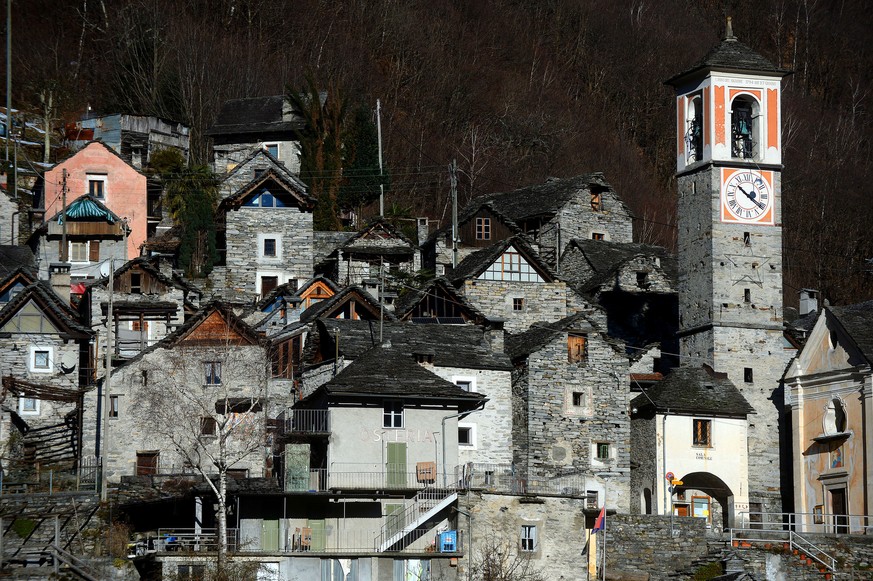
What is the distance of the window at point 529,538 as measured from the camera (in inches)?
2219

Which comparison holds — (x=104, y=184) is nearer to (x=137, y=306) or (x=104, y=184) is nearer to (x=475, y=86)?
(x=137, y=306)

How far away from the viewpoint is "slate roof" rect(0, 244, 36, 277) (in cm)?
7738

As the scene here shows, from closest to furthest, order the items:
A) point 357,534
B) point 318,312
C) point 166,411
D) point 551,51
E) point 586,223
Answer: point 357,534 < point 166,411 < point 318,312 < point 586,223 < point 551,51

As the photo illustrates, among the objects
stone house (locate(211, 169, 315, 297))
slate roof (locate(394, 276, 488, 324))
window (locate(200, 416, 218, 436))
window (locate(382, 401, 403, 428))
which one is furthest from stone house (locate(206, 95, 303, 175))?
window (locate(382, 401, 403, 428))

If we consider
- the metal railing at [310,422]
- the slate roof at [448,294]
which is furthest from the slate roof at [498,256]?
the metal railing at [310,422]

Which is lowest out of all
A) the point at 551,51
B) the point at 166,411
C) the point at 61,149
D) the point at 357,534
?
the point at 357,534

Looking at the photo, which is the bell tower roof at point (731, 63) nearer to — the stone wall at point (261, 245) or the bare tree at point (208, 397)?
the stone wall at point (261, 245)

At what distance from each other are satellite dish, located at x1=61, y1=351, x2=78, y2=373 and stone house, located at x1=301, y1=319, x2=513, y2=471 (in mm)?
9850

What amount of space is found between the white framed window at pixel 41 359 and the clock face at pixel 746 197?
86.3 ft

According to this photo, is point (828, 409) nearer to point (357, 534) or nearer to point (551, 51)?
point (357, 534)

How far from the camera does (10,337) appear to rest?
69812 millimetres

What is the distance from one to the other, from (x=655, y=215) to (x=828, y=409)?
139 feet

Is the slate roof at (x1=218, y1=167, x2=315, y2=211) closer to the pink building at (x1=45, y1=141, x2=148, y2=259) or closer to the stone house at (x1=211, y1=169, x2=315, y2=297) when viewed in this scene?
the stone house at (x1=211, y1=169, x2=315, y2=297)

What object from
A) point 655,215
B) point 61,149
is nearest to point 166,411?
point 61,149
